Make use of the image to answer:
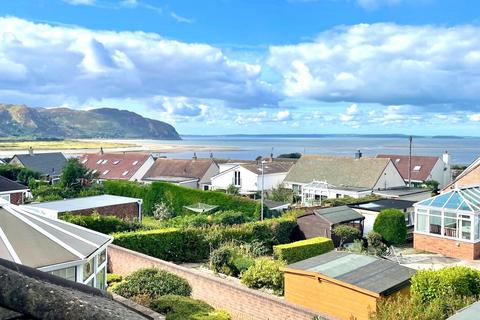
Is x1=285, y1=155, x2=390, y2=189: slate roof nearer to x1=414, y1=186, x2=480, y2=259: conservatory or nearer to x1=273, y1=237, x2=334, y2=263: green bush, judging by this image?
x1=414, y1=186, x2=480, y2=259: conservatory

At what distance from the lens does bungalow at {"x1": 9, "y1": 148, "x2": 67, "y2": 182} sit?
194 ft

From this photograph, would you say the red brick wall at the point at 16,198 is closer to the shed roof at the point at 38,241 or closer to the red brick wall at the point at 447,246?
the shed roof at the point at 38,241

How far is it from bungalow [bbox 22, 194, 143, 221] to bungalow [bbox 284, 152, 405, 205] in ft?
52.4

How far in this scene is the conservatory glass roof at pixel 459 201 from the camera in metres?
23.1

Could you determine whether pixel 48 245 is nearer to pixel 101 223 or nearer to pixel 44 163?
pixel 101 223

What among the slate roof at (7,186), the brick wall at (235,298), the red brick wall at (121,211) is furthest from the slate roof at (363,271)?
the slate roof at (7,186)

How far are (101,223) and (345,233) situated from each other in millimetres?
13389

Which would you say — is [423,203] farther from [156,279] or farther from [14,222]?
[14,222]

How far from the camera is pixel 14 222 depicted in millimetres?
11445

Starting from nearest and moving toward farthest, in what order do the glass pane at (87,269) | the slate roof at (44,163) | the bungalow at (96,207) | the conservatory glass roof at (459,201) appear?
the glass pane at (87,269) < the conservatory glass roof at (459,201) < the bungalow at (96,207) < the slate roof at (44,163)

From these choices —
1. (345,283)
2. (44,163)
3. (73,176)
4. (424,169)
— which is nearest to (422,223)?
→ (345,283)

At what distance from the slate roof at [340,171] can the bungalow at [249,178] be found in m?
1.96

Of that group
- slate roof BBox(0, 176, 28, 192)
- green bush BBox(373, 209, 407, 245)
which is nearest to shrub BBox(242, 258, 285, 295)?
green bush BBox(373, 209, 407, 245)

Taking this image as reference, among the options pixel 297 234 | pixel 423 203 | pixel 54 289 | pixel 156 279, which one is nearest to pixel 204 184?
pixel 297 234
